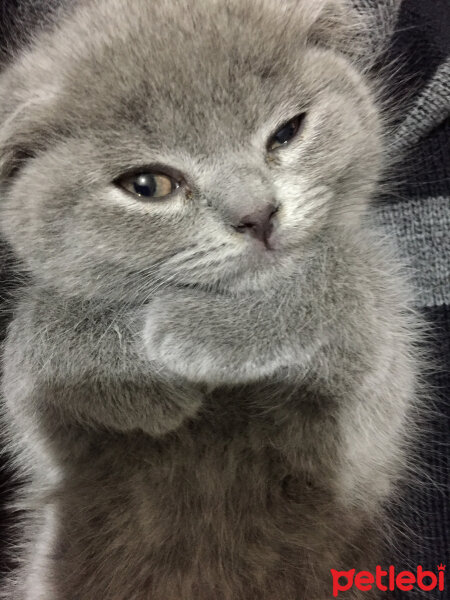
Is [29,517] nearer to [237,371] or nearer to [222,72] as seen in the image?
[237,371]

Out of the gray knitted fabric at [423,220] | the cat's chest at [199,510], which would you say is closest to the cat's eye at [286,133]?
the gray knitted fabric at [423,220]

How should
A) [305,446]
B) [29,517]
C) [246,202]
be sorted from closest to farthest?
[246,202], [305,446], [29,517]

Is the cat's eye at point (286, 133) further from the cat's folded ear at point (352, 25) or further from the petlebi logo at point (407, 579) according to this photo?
the petlebi logo at point (407, 579)

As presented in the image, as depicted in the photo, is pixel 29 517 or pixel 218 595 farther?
pixel 29 517

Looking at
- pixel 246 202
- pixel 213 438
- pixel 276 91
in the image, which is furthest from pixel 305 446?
pixel 276 91

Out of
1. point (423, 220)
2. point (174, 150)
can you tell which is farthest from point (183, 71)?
point (423, 220)

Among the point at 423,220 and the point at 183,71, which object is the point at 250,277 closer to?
the point at 183,71

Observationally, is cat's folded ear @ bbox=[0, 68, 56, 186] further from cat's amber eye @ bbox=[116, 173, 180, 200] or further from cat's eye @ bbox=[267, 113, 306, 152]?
cat's eye @ bbox=[267, 113, 306, 152]
